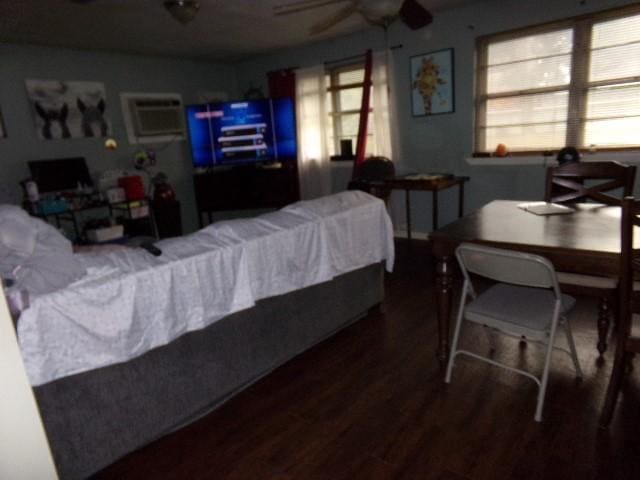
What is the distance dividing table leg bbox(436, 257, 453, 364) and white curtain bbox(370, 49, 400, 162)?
2856 millimetres

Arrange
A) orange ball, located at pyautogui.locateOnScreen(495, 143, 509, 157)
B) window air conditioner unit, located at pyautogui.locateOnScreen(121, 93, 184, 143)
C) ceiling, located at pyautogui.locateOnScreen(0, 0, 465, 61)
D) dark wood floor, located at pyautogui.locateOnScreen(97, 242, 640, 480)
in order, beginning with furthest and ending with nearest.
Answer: window air conditioner unit, located at pyautogui.locateOnScreen(121, 93, 184, 143) → orange ball, located at pyautogui.locateOnScreen(495, 143, 509, 157) → ceiling, located at pyautogui.locateOnScreen(0, 0, 465, 61) → dark wood floor, located at pyautogui.locateOnScreen(97, 242, 640, 480)

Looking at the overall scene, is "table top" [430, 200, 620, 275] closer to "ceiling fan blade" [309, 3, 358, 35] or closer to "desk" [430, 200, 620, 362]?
"desk" [430, 200, 620, 362]

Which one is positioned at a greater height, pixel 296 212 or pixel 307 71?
pixel 307 71

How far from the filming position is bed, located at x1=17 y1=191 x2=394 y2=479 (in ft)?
4.67

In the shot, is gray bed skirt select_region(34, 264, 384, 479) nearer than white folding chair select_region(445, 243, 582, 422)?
Yes

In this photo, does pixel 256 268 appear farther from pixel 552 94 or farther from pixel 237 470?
pixel 552 94

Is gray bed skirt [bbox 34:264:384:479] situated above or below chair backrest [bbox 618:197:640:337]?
below

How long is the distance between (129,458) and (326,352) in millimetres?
1149

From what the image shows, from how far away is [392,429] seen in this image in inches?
71.0

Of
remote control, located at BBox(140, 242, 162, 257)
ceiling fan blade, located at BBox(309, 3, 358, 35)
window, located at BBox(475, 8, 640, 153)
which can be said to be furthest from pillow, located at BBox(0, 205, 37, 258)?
window, located at BBox(475, 8, 640, 153)

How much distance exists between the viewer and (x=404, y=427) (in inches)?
71.3

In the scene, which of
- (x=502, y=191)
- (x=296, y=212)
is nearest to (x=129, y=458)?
(x=296, y=212)

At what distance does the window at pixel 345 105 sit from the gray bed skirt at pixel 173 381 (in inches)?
122

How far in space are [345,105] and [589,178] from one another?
3220mm
